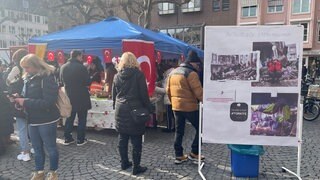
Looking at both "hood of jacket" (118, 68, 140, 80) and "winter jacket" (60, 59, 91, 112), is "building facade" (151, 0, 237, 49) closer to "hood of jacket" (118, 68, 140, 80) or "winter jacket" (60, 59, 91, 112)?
"winter jacket" (60, 59, 91, 112)

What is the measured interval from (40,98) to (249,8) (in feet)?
112

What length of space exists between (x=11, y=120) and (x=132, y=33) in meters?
3.02

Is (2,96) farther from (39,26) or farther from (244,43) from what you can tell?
(39,26)

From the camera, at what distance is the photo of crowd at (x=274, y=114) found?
3.94 m

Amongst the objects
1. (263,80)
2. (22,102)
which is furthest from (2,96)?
(263,80)

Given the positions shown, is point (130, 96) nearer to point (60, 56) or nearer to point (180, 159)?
point (180, 159)

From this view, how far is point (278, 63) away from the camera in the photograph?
3.86m

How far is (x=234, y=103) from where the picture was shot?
158 inches

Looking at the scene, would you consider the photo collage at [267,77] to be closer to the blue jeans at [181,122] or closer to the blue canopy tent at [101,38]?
the blue jeans at [181,122]

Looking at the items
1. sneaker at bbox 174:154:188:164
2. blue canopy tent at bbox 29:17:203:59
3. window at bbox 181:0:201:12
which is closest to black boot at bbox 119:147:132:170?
sneaker at bbox 174:154:188:164

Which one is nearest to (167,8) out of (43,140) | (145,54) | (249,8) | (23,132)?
(249,8)

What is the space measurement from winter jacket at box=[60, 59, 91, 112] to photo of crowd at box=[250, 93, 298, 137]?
3290 mm

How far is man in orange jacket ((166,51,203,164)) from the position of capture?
4.51 metres

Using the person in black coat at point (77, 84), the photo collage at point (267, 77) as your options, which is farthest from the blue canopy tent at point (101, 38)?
the photo collage at point (267, 77)
